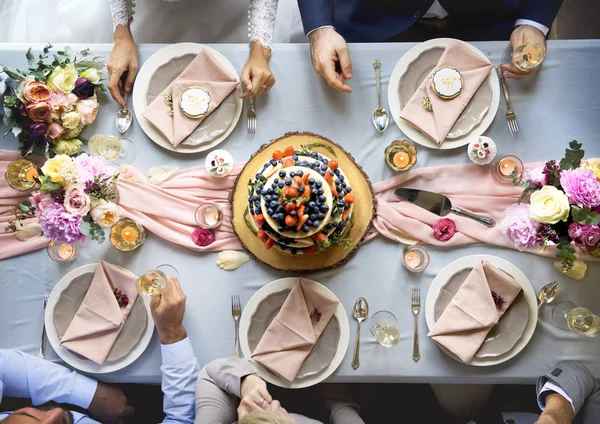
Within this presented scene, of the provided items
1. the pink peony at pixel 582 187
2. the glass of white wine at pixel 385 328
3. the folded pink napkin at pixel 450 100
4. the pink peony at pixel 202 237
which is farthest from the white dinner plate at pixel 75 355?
Answer: the pink peony at pixel 582 187

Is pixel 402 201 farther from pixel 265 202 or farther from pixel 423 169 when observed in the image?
pixel 265 202

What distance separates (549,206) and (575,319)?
1.78ft

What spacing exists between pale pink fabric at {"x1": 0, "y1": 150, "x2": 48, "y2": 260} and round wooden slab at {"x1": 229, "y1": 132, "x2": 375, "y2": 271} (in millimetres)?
713

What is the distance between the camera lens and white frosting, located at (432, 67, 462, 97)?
1.66 m

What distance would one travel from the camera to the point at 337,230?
4.92 ft

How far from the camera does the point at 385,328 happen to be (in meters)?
1.64

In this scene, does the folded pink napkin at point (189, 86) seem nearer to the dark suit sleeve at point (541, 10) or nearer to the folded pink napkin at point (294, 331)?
the folded pink napkin at point (294, 331)

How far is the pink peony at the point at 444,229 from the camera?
1.63 metres

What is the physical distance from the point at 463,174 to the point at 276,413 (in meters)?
1.01

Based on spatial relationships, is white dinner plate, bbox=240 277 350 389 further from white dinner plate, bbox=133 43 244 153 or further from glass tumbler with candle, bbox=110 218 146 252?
white dinner plate, bbox=133 43 244 153

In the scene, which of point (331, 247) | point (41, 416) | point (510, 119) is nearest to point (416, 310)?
point (331, 247)

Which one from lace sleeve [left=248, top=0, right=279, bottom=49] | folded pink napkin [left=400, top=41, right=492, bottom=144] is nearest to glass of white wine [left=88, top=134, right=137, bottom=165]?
lace sleeve [left=248, top=0, right=279, bottom=49]

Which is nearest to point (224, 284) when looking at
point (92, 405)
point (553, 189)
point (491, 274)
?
Answer: point (92, 405)

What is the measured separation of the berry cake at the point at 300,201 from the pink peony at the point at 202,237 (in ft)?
0.85
